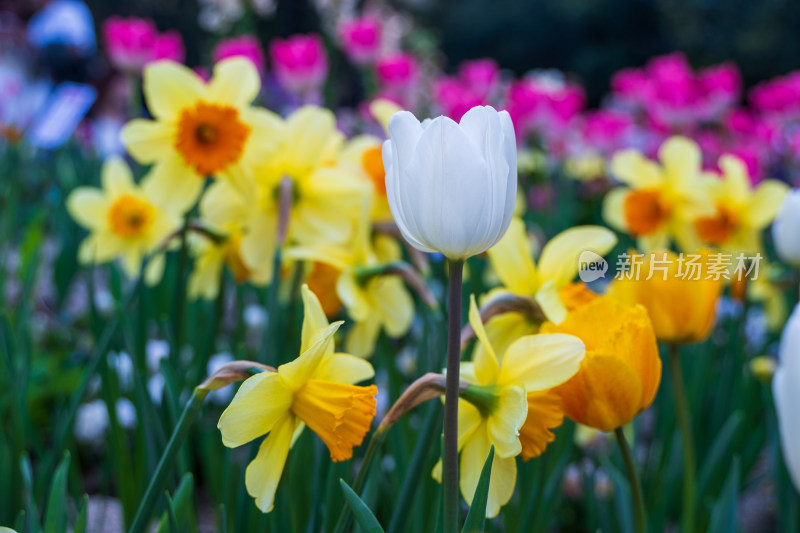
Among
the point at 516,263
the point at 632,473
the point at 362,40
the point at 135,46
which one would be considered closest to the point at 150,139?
the point at 516,263

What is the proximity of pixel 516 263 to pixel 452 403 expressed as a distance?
0.34 meters

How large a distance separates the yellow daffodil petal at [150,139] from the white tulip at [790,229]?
947mm

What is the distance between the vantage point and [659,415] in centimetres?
153

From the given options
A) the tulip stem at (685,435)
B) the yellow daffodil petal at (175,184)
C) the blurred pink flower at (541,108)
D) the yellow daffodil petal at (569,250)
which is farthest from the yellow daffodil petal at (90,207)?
the blurred pink flower at (541,108)

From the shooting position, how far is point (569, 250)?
0.84 metres

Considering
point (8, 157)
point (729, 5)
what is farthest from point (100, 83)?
point (729, 5)

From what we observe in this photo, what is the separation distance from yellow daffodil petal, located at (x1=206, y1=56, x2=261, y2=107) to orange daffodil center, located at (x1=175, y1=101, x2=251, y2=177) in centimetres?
3

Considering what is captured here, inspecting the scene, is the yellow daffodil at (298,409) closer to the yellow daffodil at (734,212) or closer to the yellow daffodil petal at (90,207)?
the yellow daffodil petal at (90,207)

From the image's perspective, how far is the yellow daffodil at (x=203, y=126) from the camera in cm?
108

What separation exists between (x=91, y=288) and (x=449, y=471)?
0.93m

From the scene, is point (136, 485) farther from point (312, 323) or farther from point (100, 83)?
point (100, 83)

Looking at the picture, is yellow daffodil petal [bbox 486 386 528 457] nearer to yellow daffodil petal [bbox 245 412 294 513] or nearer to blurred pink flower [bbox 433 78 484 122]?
yellow daffodil petal [bbox 245 412 294 513]

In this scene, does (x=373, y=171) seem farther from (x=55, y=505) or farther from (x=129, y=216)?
(x=55, y=505)

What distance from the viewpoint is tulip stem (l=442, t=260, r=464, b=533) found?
53 cm
